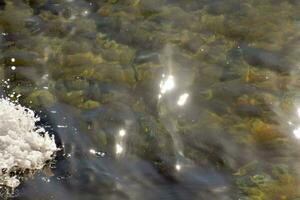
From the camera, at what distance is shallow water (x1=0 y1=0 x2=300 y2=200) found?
6.44 metres

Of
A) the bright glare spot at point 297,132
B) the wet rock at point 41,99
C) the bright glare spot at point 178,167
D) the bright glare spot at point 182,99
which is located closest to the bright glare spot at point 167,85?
the bright glare spot at point 182,99

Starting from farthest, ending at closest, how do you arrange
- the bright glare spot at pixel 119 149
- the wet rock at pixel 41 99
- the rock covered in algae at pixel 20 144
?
the wet rock at pixel 41 99 < the bright glare spot at pixel 119 149 < the rock covered in algae at pixel 20 144

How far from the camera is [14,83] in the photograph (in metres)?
7.97

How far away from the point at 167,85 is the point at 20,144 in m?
2.76

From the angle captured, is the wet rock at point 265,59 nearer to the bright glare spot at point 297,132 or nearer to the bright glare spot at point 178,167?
the bright glare spot at point 297,132

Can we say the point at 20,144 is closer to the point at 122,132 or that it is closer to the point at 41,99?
the point at 41,99

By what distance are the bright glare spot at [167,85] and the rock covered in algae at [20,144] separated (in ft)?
6.97

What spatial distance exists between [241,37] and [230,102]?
202 centimetres

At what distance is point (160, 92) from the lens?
7980 millimetres

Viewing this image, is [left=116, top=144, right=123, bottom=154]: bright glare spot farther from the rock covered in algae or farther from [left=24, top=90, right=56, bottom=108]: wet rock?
[left=24, top=90, right=56, bottom=108]: wet rock

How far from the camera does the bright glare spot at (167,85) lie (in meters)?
8.05

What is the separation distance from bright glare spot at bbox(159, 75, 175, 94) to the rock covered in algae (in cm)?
212

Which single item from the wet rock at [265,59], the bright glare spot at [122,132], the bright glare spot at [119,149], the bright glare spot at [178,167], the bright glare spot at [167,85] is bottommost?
the bright glare spot at [178,167]

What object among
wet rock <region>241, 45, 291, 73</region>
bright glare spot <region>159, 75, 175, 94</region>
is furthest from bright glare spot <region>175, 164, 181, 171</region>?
wet rock <region>241, 45, 291, 73</region>
